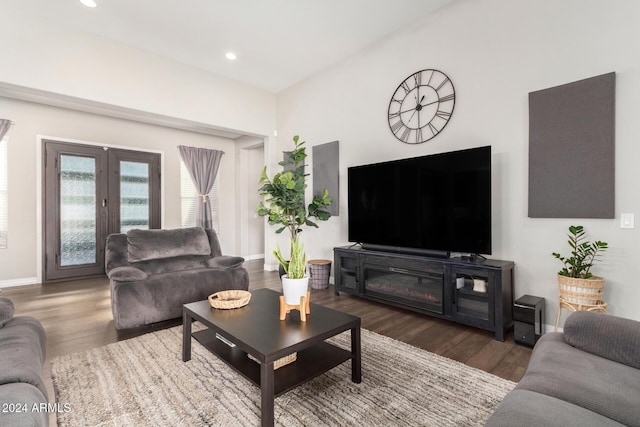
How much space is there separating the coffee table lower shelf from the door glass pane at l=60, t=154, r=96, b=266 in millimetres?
4208

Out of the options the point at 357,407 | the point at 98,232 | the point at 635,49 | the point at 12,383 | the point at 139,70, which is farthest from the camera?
the point at 98,232

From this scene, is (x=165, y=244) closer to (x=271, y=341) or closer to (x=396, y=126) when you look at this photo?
(x=271, y=341)

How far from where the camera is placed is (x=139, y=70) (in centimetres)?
403

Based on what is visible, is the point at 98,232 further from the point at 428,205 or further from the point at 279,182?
the point at 428,205

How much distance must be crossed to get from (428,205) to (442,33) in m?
1.84

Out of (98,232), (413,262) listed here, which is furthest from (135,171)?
(413,262)

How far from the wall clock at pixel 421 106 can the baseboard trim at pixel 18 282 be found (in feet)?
18.3

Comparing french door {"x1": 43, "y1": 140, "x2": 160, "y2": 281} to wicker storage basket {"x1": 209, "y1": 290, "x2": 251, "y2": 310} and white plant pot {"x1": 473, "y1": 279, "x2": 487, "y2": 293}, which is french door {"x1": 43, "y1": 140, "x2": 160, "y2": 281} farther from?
white plant pot {"x1": 473, "y1": 279, "x2": 487, "y2": 293}

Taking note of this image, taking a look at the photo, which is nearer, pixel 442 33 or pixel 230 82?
pixel 442 33

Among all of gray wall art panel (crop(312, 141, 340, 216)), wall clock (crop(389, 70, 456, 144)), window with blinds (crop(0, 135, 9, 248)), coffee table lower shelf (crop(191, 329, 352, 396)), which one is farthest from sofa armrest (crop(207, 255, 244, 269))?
window with blinds (crop(0, 135, 9, 248))

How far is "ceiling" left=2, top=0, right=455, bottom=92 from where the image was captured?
3.19 m

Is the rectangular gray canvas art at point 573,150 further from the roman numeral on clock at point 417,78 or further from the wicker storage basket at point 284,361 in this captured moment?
the wicker storage basket at point 284,361

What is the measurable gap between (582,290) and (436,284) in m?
1.11

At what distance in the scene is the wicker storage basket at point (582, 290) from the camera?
2209 mm
